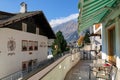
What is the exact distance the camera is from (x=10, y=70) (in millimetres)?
15258

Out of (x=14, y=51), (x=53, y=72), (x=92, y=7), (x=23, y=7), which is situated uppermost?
(x=23, y=7)

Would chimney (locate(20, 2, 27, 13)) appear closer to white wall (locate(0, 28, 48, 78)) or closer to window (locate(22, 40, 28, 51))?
white wall (locate(0, 28, 48, 78))

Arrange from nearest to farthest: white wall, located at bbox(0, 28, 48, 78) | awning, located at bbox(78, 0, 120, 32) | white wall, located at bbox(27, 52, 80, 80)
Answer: awning, located at bbox(78, 0, 120, 32) → white wall, located at bbox(27, 52, 80, 80) → white wall, located at bbox(0, 28, 48, 78)

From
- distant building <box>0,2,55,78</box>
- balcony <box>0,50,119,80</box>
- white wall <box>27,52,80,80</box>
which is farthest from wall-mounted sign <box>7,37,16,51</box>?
white wall <box>27,52,80,80</box>

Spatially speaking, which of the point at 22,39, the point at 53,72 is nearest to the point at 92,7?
the point at 53,72

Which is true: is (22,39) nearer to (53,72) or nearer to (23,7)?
(23,7)

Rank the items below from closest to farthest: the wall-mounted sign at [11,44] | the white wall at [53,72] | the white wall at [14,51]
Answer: the white wall at [53,72] → the white wall at [14,51] → the wall-mounted sign at [11,44]

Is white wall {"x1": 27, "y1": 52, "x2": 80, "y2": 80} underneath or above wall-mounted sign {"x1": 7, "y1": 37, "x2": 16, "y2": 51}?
underneath

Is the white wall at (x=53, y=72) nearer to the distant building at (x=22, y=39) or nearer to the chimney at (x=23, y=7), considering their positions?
the distant building at (x=22, y=39)

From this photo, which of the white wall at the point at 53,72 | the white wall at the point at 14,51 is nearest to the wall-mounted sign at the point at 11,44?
the white wall at the point at 14,51

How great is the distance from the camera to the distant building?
14.1 meters

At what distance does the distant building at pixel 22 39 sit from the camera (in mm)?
14070

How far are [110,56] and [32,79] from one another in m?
7.41

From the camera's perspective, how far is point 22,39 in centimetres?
1698
